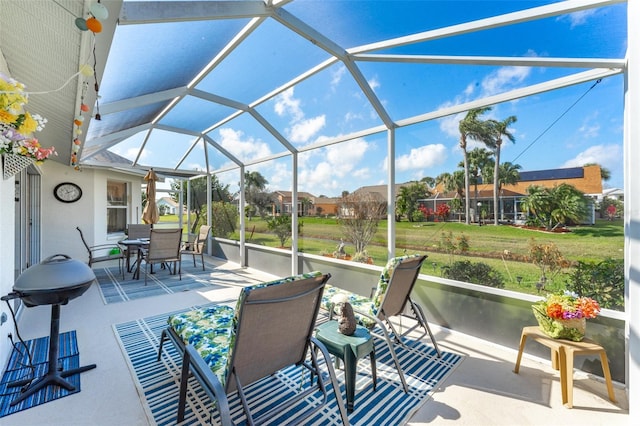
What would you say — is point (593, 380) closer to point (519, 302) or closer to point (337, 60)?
point (519, 302)

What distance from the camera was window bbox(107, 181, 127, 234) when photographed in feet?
26.7

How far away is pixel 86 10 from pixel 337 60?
105 inches

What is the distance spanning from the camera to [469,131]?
11.6 ft

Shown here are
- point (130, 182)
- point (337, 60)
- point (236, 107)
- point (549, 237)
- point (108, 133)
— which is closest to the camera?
point (549, 237)

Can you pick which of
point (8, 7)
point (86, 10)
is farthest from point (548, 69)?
point (8, 7)

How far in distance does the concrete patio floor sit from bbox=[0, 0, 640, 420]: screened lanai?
621mm

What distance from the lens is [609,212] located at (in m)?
2.68

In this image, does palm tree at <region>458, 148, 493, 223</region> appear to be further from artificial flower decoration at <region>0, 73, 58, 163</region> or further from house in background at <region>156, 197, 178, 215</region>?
house in background at <region>156, 197, 178, 215</region>

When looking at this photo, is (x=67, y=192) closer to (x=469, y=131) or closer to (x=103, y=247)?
(x=103, y=247)

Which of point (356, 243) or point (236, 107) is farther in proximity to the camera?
point (236, 107)

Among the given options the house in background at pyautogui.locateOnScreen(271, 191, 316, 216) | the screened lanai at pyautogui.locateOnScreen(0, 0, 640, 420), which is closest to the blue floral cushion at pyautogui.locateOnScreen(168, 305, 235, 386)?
the screened lanai at pyautogui.locateOnScreen(0, 0, 640, 420)

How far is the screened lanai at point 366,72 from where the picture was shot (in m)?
2.18

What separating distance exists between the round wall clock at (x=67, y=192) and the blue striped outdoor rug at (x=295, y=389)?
231 inches

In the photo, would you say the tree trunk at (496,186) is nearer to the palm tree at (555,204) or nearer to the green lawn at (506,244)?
the green lawn at (506,244)
